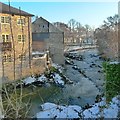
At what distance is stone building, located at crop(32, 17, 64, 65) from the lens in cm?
2047

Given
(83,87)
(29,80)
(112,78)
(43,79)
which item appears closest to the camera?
(112,78)

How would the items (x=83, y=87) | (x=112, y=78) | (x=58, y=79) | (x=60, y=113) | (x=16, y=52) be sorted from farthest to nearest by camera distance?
(x=16, y=52) → (x=58, y=79) → (x=83, y=87) → (x=60, y=113) → (x=112, y=78)

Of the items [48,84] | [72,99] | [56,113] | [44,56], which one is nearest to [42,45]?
[44,56]

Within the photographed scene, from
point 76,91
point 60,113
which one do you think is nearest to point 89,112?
point 60,113

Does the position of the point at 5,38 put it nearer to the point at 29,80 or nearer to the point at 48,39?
the point at 29,80

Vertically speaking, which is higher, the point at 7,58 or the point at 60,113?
the point at 7,58

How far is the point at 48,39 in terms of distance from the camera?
71.4ft

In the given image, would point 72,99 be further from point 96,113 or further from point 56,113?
point 96,113

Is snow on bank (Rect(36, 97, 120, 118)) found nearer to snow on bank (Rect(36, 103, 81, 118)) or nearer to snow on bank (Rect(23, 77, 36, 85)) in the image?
snow on bank (Rect(36, 103, 81, 118))

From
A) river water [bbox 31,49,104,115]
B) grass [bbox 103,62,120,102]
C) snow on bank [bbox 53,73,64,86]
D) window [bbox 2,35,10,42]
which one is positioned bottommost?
river water [bbox 31,49,104,115]

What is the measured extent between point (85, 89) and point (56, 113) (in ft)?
17.0

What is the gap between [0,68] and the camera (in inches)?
520

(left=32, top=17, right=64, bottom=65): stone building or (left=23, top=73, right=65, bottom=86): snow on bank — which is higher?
(left=32, top=17, right=64, bottom=65): stone building

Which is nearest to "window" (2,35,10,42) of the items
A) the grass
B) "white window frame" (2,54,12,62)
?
"white window frame" (2,54,12,62)
